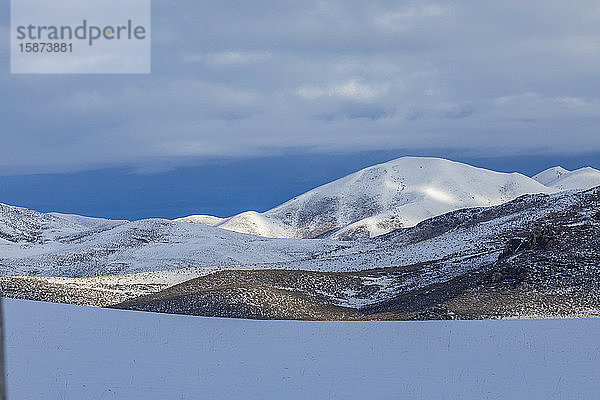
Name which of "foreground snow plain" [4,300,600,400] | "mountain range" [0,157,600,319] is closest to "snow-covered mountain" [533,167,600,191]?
"mountain range" [0,157,600,319]

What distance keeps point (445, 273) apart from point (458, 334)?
2042cm

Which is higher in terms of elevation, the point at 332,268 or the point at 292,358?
the point at 292,358

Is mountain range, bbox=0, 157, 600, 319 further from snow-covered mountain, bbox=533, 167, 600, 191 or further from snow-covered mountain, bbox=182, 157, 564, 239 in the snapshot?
snow-covered mountain, bbox=533, 167, 600, 191

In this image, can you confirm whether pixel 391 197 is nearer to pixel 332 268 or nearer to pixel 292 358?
pixel 332 268

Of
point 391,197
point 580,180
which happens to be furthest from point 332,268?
point 580,180

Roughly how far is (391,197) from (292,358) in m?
138

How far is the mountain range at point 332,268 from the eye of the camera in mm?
27547

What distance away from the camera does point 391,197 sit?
494ft

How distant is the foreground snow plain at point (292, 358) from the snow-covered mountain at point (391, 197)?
4106 inches

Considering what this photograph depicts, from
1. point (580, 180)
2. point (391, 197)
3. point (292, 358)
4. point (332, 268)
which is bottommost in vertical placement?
point (332, 268)

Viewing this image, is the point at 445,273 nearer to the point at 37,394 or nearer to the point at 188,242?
the point at 37,394

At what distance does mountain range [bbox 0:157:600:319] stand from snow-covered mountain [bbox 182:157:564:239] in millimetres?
52662

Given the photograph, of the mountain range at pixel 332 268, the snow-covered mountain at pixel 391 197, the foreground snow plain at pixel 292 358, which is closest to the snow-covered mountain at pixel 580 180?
the snow-covered mountain at pixel 391 197

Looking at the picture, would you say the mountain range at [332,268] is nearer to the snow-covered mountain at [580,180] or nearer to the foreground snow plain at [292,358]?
the foreground snow plain at [292,358]
